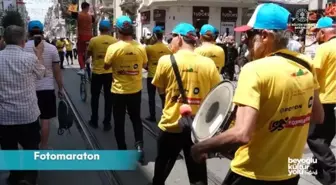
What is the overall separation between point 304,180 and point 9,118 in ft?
11.9

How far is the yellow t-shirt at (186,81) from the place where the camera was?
13.0ft

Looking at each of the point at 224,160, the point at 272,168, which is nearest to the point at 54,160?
the point at 224,160

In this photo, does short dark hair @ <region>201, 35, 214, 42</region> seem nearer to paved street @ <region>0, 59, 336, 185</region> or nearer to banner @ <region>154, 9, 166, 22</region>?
paved street @ <region>0, 59, 336, 185</region>

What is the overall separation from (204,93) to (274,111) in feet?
5.87

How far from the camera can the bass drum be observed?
8.17 ft

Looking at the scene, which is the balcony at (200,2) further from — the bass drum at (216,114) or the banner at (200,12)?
the bass drum at (216,114)

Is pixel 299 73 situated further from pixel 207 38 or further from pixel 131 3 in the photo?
pixel 131 3

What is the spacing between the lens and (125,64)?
18.9ft

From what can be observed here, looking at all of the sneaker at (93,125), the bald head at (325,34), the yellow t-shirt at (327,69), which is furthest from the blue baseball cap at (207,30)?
the sneaker at (93,125)

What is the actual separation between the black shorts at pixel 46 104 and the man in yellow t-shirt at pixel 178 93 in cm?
217

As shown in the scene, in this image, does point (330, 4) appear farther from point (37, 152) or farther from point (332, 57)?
point (37, 152)

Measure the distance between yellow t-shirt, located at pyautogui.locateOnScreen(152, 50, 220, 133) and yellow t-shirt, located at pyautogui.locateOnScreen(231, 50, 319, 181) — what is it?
1542mm

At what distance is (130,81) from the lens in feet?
19.0

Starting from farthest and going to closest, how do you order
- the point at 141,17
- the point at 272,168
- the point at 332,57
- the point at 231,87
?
the point at 141,17, the point at 332,57, the point at 231,87, the point at 272,168
